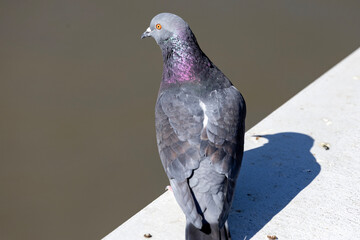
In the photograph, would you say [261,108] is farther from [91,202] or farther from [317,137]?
[317,137]

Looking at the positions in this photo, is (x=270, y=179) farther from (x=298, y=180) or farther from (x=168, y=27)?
(x=168, y=27)

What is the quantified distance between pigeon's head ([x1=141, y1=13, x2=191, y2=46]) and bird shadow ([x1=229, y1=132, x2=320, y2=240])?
3.63ft

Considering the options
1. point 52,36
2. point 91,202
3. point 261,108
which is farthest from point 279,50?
point 91,202

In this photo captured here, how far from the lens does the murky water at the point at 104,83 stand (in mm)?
6488

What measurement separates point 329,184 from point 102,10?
24.8 ft

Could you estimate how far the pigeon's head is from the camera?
12.8 ft

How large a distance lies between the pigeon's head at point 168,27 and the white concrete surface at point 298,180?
3.56 ft

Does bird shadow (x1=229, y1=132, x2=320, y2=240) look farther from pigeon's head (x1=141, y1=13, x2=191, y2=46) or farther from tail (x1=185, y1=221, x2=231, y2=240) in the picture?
pigeon's head (x1=141, y1=13, x2=191, y2=46)

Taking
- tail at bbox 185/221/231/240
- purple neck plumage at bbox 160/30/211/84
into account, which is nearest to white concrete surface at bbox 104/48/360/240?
tail at bbox 185/221/231/240

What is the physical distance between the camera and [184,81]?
12.3 feet

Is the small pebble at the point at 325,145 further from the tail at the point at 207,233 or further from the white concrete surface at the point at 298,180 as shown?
the tail at the point at 207,233

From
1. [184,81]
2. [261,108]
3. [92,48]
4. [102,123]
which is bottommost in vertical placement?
[261,108]

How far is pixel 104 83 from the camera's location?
8.50m

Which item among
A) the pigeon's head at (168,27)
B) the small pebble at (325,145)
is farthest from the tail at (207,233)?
the small pebble at (325,145)
